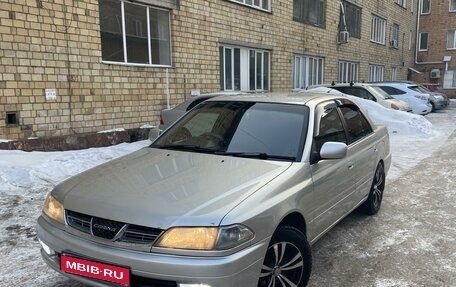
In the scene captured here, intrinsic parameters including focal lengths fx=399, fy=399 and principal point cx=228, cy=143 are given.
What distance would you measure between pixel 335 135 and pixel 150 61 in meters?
7.07

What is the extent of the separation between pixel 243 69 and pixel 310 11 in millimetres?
5955

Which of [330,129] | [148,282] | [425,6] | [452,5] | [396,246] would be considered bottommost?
[396,246]

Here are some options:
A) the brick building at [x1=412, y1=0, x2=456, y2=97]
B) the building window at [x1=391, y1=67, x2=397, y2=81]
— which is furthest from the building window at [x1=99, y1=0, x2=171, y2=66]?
the brick building at [x1=412, y1=0, x2=456, y2=97]

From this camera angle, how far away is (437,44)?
33.8 m

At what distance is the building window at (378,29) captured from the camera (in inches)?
971

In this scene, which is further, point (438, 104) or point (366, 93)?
point (438, 104)

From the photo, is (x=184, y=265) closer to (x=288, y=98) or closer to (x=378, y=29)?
(x=288, y=98)

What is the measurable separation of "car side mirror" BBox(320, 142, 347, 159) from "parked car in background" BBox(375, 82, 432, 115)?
1627cm

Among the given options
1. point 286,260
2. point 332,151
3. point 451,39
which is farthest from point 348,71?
point 286,260

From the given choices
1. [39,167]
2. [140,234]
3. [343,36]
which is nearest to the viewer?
[140,234]

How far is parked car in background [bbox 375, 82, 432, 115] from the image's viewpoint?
18.0m

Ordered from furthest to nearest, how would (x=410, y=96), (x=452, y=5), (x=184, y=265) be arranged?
(x=452, y=5)
(x=410, y=96)
(x=184, y=265)

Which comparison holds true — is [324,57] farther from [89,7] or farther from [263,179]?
[263,179]

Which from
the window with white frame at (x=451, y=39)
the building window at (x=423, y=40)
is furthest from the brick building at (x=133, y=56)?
the window with white frame at (x=451, y=39)
